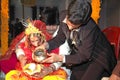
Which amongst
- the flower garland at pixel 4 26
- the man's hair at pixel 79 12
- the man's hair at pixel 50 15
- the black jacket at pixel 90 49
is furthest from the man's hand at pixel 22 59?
the man's hair at pixel 50 15

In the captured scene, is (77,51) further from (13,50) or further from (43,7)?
(43,7)

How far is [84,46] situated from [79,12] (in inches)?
11.3

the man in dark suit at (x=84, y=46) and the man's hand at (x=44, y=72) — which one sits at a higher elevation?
the man in dark suit at (x=84, y=46)

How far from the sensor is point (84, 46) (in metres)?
2.55

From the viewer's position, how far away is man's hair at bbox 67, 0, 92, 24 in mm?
2468

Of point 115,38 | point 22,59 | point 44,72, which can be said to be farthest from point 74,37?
point 115,38

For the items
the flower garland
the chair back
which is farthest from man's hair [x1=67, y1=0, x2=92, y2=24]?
the flower garland

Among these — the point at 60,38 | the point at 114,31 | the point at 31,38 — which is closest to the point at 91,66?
the point at 60,38

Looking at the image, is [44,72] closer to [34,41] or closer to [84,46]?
[34,41]

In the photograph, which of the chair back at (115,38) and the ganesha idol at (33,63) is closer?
the ganesha idol at (33,63)

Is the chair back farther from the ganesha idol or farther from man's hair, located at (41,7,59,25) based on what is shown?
man's hair, located at (41,7,59,25)

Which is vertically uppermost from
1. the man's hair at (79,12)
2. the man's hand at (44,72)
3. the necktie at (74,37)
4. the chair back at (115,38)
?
the man's hair at (79,12)

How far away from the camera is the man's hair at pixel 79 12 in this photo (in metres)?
2.47

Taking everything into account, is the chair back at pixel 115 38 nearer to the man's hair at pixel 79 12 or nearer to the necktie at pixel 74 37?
the necktie at pixel 74 37
